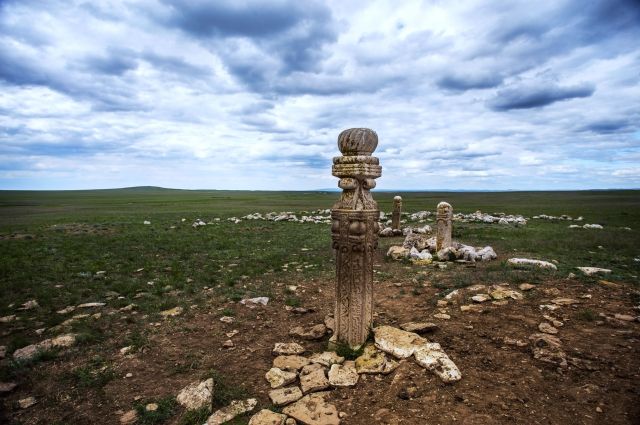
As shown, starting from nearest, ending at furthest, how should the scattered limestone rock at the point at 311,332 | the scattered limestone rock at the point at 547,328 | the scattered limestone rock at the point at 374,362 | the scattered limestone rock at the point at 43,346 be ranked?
the scattered limestone rock at the point at 374,362, the scattered limestone rock at the point at 547,328, the scattered limestone rock at the point at 43,346, the scattered limestone rock at the point at 311,332

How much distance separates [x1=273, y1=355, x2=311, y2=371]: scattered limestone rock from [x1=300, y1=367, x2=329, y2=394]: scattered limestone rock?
29 cm

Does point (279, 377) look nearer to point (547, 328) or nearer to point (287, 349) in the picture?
point (287, 349)

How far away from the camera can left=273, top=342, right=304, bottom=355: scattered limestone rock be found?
6.29 meters

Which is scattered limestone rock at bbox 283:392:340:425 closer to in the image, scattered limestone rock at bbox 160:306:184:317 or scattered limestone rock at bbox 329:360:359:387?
scattered limestone rock at bbox 329:360:359:387

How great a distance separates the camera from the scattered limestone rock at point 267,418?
4406 mm

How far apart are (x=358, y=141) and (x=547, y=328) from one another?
4.83 metres

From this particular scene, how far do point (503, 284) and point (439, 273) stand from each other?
235 cm

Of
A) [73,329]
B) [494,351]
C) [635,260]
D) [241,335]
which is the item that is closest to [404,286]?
[494,351]

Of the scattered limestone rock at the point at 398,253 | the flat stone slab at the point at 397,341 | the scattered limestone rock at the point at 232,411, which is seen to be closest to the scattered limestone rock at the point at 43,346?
the scattered limestone rock at the point at 232,411

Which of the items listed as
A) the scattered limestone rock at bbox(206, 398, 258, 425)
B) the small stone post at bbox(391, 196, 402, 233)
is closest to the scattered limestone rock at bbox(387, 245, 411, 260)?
the small stone post at bbox(391, 196, 402, 233)

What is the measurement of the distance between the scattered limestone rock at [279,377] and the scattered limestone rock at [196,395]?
3.01 feet

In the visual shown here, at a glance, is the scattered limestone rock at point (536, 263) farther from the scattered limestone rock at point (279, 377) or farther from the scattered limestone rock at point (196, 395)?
the scattered limestone rock at point (196, 395)

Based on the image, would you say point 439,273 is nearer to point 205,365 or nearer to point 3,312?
point 205,365

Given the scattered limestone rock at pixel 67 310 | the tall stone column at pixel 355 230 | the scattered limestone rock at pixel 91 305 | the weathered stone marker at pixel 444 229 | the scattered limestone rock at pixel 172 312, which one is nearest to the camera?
the tall stone column at pixel 355 230
